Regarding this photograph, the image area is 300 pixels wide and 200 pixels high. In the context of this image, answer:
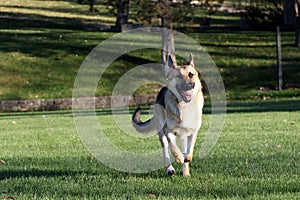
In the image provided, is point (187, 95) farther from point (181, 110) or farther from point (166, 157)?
point (166, 157)

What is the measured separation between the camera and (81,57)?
39156 millimetres

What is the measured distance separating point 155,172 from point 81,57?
29.3 m

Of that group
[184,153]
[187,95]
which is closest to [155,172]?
[184,153]

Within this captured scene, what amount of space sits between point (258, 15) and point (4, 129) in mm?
30244

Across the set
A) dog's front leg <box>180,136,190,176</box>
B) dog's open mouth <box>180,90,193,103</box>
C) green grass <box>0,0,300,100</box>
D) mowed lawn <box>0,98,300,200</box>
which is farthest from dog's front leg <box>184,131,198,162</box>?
green grass <box>0,0,300,100</box>

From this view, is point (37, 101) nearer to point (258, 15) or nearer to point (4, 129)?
point (4, 129)

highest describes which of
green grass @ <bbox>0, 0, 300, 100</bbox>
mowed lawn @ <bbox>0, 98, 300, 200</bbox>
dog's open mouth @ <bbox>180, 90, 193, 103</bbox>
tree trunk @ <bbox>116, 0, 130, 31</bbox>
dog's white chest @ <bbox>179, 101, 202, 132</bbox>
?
dog's open mouth @ <bbox>180, 90, 193, 103</bbox>

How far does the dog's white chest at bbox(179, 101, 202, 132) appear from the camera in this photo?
30.3ft

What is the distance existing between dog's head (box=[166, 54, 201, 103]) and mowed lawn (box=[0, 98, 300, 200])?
100cm

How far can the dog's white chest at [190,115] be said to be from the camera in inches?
364

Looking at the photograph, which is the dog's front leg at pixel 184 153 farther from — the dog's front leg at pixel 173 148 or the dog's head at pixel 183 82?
the dog's head at pixel 183 82

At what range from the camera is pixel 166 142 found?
969 cm

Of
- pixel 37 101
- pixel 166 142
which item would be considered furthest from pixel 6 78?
pixel 166 142

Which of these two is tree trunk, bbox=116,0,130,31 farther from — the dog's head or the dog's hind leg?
the dog's head
